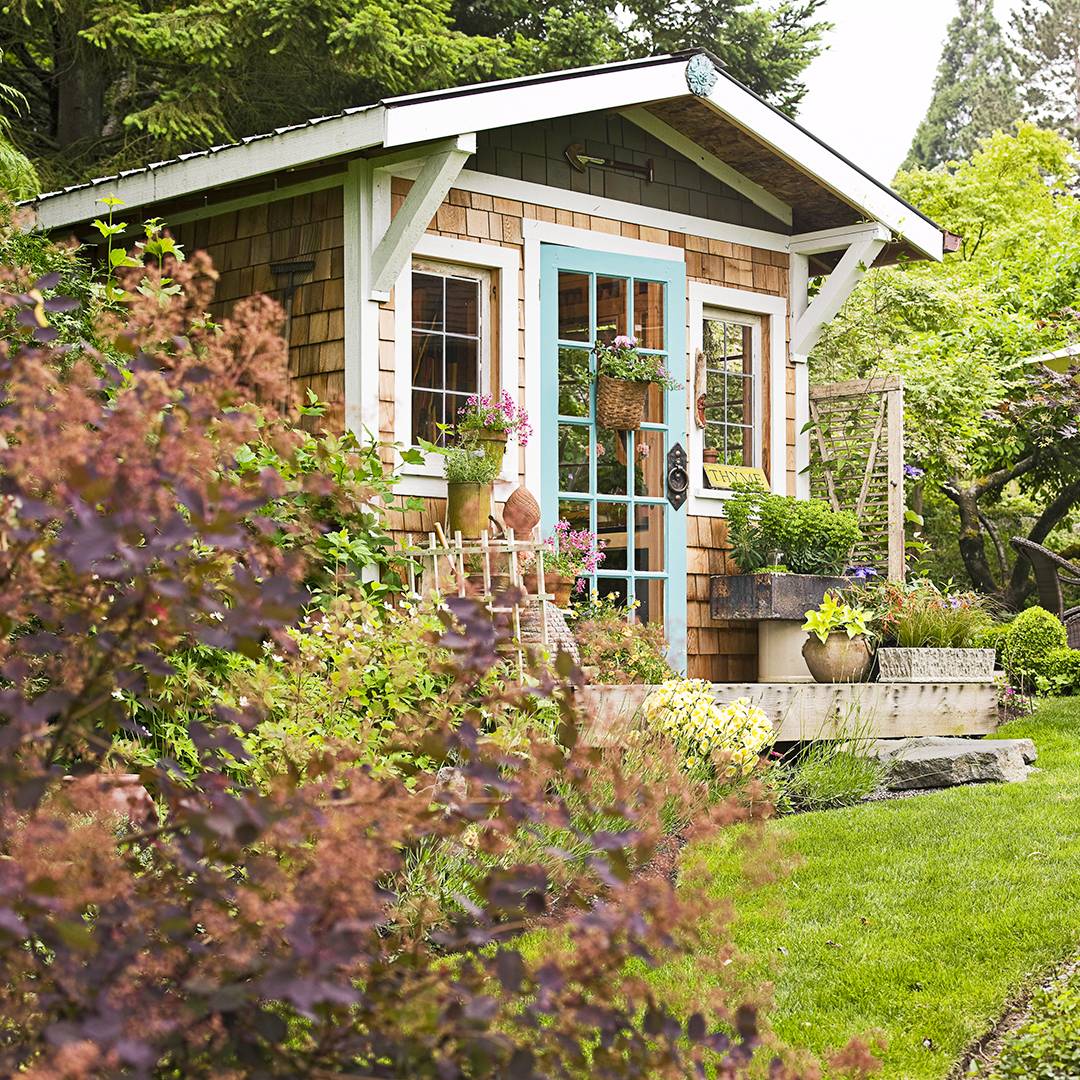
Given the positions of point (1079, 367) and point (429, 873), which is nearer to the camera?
point (429, 873)

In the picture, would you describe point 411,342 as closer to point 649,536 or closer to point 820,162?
point 649,536

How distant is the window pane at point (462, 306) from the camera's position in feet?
25.3

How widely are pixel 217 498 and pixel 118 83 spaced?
1255cm

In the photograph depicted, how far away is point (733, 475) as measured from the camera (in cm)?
888

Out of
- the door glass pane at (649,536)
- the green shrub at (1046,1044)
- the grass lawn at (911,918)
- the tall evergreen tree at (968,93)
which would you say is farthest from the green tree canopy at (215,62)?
the tall evergreen tree at (968,93)

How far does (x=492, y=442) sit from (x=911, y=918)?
365 cm

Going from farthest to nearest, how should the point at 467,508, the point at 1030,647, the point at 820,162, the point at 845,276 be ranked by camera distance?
the point at 1030,647 < the point at 845,276 < the point at 820,162 < the point at 467,508

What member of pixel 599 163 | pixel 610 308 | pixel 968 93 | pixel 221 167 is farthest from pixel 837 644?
pixel 968 93

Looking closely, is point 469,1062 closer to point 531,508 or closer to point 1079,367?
point 531,508

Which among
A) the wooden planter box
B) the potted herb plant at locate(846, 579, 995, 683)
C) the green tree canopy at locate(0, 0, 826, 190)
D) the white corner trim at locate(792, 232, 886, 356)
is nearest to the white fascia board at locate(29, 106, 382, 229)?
the green tree canopy at locate(0, 0, 826, 190)

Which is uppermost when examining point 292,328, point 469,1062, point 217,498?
point 292,328

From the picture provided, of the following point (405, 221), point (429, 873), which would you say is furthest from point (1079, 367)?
point (429, 873)

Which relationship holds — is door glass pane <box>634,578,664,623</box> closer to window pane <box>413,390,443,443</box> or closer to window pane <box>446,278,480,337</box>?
window pane <box>413,390,443,443</box>

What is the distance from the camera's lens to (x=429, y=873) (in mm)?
4652
